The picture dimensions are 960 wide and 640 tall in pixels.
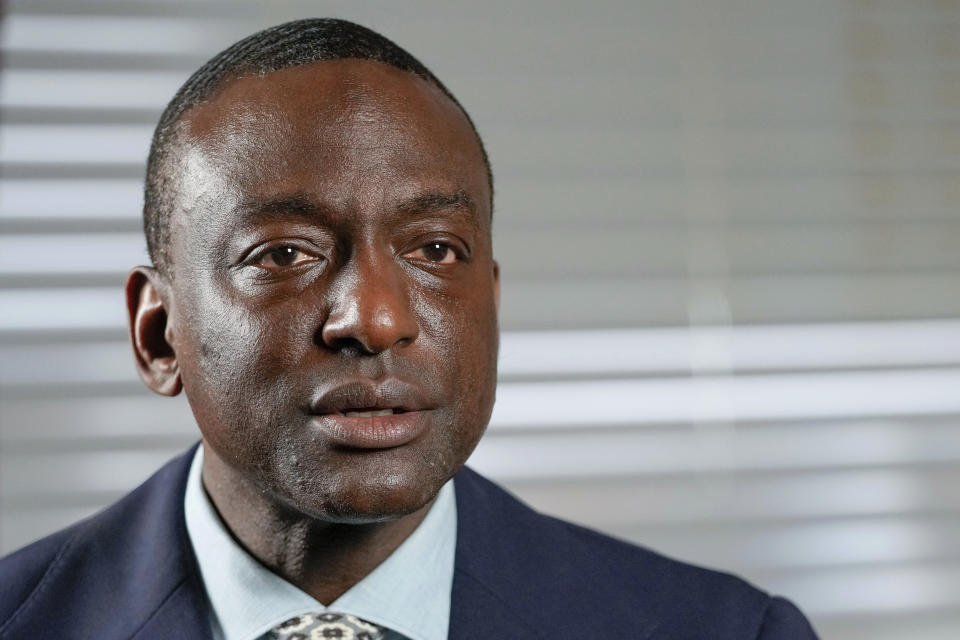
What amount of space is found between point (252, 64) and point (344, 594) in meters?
0.62

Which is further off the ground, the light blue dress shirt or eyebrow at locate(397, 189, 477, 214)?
eyebrow at locate(397, 189, 477, 214)

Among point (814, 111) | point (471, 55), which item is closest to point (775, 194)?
point (814, 111)

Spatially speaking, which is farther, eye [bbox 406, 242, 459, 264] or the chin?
eye [bbox 406, 242, 459, 264]

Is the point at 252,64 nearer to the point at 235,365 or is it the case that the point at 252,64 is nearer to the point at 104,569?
the point at 235,365

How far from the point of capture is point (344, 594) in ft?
4.46

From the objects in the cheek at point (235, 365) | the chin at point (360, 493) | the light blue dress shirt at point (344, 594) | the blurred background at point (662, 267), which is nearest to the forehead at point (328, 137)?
the cheek at point (235, 365)

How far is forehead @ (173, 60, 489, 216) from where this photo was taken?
123 centimetres

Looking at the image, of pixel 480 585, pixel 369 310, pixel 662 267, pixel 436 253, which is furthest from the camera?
pixel 662 267

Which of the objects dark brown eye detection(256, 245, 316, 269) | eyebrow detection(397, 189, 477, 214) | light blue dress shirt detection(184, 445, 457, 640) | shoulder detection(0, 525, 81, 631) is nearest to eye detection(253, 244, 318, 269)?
dark brown eye detection(256, 245, 316, 269)

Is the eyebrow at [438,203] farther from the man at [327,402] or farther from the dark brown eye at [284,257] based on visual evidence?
the dark brown eye at [284,257]

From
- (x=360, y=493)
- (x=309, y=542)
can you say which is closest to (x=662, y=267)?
(x=309, y=542)

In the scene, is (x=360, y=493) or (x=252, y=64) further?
(x=252, y=64)

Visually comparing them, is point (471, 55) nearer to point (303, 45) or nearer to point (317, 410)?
point (303, 45)

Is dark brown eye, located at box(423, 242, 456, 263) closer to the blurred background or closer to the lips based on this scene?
the lips
